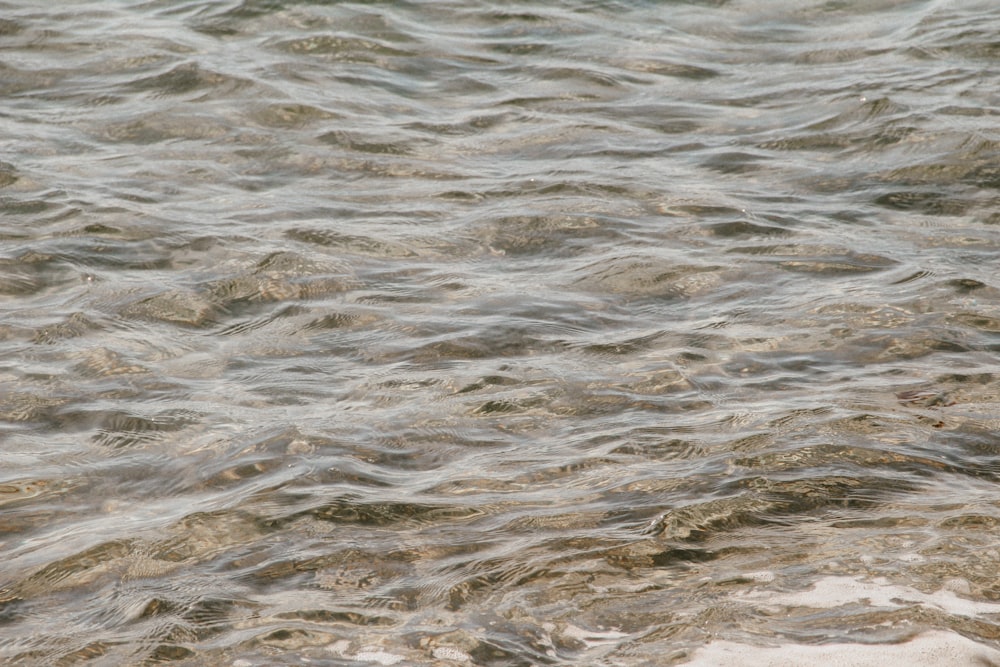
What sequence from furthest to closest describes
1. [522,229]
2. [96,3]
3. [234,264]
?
[96,3]
[522,229]
[234,264]

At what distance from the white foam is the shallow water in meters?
0.02

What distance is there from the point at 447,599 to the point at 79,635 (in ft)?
3.45

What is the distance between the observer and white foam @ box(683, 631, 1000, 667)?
320 cm

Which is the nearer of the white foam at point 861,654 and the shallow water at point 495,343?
the white foam at point 861,654

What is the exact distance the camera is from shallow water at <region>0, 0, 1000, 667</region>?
11.9ft

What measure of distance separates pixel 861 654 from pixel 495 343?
2573 millimetres

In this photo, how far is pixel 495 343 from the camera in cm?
550

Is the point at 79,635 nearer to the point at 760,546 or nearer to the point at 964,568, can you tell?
the point at 760,546

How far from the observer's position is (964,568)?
3.65m

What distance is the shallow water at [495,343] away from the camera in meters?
3.64

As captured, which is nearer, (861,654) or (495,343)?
(861,654)

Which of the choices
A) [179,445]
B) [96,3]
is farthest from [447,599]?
[96,3]

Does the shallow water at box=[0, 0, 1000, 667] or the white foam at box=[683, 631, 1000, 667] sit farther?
the shallow water at box=[0, 0, 1000, 667]

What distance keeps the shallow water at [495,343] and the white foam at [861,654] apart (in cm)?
2
